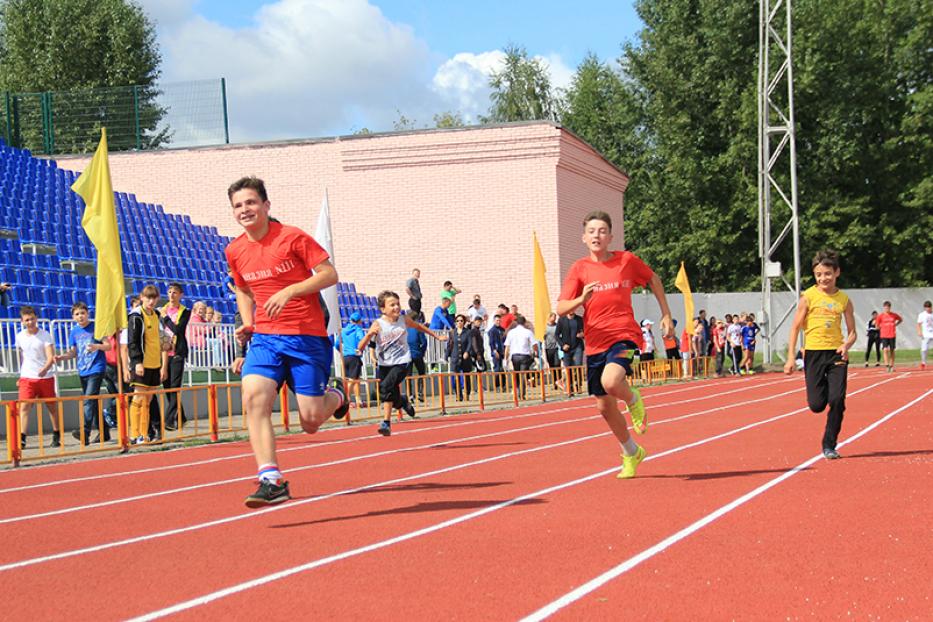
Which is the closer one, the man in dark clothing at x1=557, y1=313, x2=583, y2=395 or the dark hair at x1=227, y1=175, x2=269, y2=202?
the dark hair at x1=227, y1=175, x2=269, y2=202

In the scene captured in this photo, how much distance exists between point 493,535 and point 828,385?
4.88 metres

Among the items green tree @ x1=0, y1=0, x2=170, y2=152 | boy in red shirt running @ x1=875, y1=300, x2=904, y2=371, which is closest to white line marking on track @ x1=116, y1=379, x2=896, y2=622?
boy in red shirt running @ x1=875, y1=300, x2=904, y2=371

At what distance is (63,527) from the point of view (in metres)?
7.91

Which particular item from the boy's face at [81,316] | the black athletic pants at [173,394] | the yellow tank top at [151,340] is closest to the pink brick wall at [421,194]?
the black athletic pants at [173,394]

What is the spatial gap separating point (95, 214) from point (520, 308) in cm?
1994

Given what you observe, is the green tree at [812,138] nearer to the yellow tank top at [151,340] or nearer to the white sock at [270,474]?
the yellow tank top at [151,340]

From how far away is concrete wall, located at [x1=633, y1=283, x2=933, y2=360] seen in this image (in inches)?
1977

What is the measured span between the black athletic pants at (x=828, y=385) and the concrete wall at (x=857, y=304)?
125 feet

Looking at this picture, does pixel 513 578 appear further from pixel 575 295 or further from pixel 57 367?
pixel 57 367

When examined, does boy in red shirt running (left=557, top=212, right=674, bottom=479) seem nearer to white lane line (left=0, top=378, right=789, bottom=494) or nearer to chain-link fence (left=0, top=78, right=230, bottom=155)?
white lane line (left=0, top=378, right=789, bottom=494)

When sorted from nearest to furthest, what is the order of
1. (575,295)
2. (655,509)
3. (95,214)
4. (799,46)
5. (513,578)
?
(513,578), (655,509), (575,295), (95,214), (799,46)

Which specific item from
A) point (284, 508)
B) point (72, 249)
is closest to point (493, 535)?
point (284, 508)

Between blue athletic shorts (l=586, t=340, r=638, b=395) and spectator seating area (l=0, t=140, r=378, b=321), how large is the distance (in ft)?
41.2

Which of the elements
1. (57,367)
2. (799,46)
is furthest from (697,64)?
(57,367)
